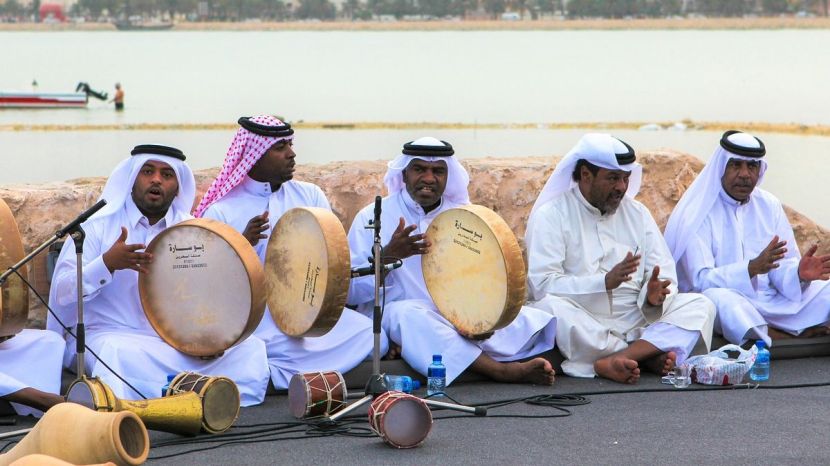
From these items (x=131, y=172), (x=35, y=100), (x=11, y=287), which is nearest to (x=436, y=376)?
(x=131, y=172)

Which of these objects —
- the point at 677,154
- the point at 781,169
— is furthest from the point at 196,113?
the point at 677,154

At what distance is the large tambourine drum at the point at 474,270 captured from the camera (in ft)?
19.2

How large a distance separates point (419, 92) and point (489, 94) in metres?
2.64

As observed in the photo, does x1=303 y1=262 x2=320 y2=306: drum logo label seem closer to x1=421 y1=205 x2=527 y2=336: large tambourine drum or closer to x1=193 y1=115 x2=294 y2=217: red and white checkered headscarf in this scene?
x1=421 y1=205 x2=527 y2=336: large tambourine drum

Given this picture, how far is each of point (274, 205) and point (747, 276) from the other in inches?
86.9

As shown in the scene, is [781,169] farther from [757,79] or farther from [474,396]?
[757,79]

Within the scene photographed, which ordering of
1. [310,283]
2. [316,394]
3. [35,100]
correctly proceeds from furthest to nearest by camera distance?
1. [35,100]
2. [310,283]
3. [316,394]

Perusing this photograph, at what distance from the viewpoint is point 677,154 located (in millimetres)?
7977

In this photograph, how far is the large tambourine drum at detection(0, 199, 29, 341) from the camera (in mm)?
5656

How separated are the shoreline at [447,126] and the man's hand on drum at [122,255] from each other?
2305 cm

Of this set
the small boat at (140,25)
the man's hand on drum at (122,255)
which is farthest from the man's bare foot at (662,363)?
the small boat at (140,25)

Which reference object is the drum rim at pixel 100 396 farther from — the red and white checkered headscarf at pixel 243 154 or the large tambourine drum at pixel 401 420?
the red and white checkered headscarf at pixel 243 154

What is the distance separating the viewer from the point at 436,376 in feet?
19.8

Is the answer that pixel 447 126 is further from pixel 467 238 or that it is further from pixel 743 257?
pixel 467 238
